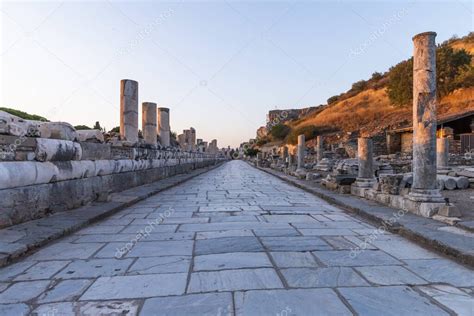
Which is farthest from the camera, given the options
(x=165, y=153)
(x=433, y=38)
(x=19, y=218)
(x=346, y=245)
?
(x=165, y=153)

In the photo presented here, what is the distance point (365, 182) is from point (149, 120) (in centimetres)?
1022

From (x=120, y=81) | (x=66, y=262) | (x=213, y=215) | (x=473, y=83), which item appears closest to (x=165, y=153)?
(x=120, y=81)

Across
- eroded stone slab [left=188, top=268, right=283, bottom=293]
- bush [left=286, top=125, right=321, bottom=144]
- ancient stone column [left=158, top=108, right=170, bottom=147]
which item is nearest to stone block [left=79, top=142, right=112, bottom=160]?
eroded stone slab [left=188, top=268, right=283, bottom=293]

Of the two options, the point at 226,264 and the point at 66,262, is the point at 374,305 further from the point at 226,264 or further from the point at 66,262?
the point at 66,262

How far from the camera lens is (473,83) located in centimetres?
3881

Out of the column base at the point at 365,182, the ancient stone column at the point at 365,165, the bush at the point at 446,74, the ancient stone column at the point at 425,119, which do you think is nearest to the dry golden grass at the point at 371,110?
the bush at the point at 446,74

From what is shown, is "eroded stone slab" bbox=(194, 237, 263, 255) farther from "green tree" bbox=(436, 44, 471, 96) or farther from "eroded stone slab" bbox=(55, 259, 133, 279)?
"green tree" bbox=(436, 44, 471, 96)

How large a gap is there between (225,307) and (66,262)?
196 cm

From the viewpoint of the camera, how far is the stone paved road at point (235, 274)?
253cm

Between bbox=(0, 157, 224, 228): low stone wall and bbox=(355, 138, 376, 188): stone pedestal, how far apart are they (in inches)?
242

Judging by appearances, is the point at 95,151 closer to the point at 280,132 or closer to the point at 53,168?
the point at 53,168

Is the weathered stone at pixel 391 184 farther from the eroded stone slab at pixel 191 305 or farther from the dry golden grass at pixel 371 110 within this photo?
the dry golden grass at pixel 371 110

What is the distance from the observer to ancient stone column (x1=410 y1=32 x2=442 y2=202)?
6.01 meters

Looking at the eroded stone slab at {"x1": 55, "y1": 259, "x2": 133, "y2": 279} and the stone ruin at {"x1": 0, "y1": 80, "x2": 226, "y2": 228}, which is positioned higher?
the stone ruin at {"x1": 0, "y1": 80, "x2": 226, "y2": 228}
